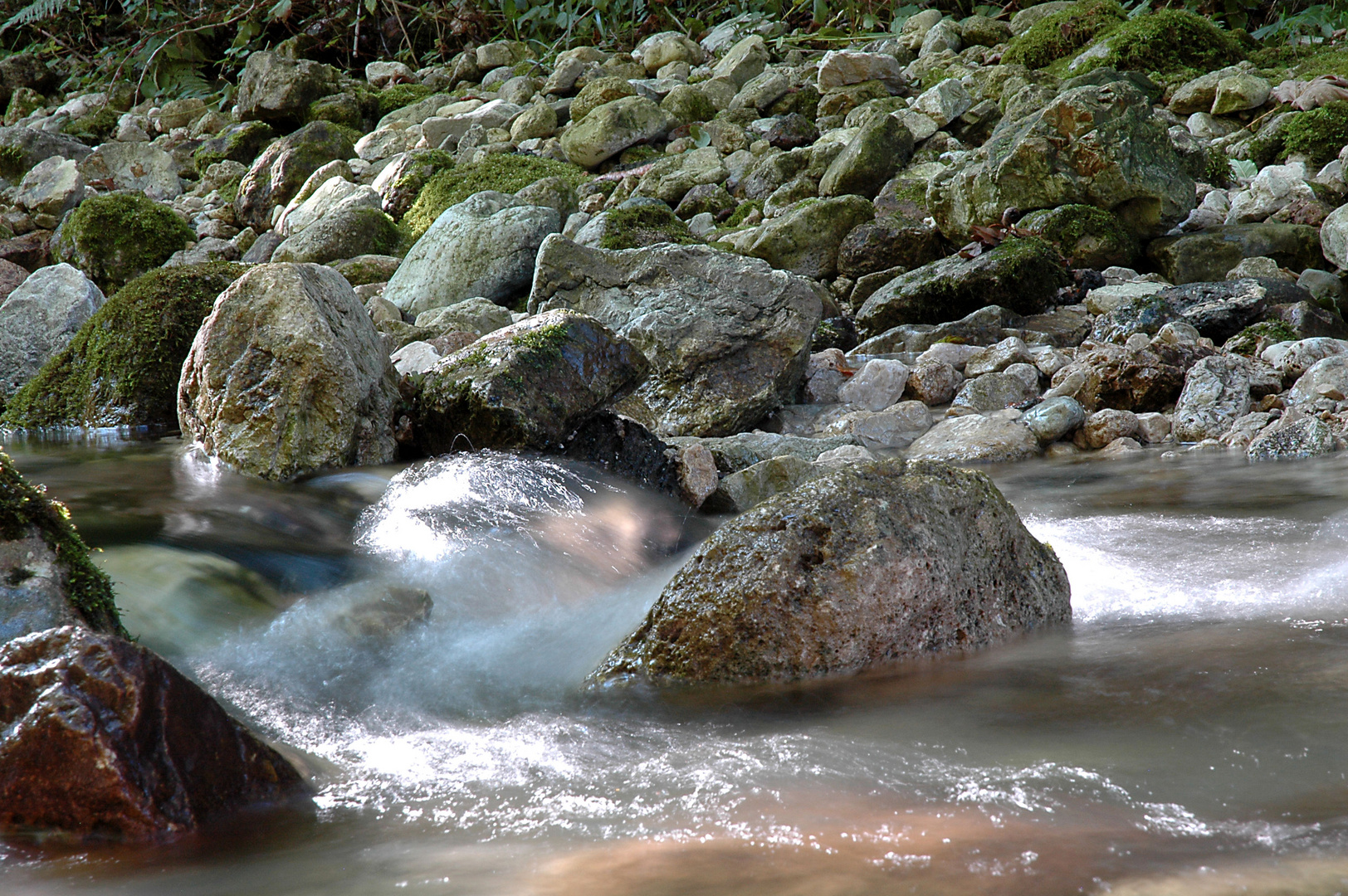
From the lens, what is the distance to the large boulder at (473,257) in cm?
1039

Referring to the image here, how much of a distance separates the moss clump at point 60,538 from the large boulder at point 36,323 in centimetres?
700

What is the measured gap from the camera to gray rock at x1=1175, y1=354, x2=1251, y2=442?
673 cm

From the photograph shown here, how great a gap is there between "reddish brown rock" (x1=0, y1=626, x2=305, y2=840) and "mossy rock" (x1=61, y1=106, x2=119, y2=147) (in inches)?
882

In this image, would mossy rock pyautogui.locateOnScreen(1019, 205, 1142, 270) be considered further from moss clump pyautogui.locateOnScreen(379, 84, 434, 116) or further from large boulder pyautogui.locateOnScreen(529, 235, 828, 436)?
moss clump pyautogui.locateOnScreen(379, 84, 434, 116)

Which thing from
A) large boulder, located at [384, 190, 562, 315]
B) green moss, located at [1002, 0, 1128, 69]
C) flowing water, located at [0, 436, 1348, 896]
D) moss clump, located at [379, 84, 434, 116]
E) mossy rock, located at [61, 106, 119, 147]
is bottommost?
flowing water, located at [0, 436, 1348, 896]

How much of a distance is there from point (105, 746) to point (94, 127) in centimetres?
2334

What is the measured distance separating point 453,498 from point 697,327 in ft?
11.1

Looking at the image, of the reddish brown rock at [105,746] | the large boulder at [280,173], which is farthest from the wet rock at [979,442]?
the large boulder at [280,173]

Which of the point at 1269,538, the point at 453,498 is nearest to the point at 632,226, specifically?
the point at 453,498

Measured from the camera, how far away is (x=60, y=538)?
9.19 ft

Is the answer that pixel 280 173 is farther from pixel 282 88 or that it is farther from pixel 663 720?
pixel 663 720

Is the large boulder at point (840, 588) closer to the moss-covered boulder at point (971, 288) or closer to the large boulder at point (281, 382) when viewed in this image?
the large boulder at point (281, 382)

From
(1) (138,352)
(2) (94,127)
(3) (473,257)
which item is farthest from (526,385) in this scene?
(2) (94,127)

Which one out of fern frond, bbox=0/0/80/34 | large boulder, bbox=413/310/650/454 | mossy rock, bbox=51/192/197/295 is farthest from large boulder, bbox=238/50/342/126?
large boulder, bbox=413/310/650/454
